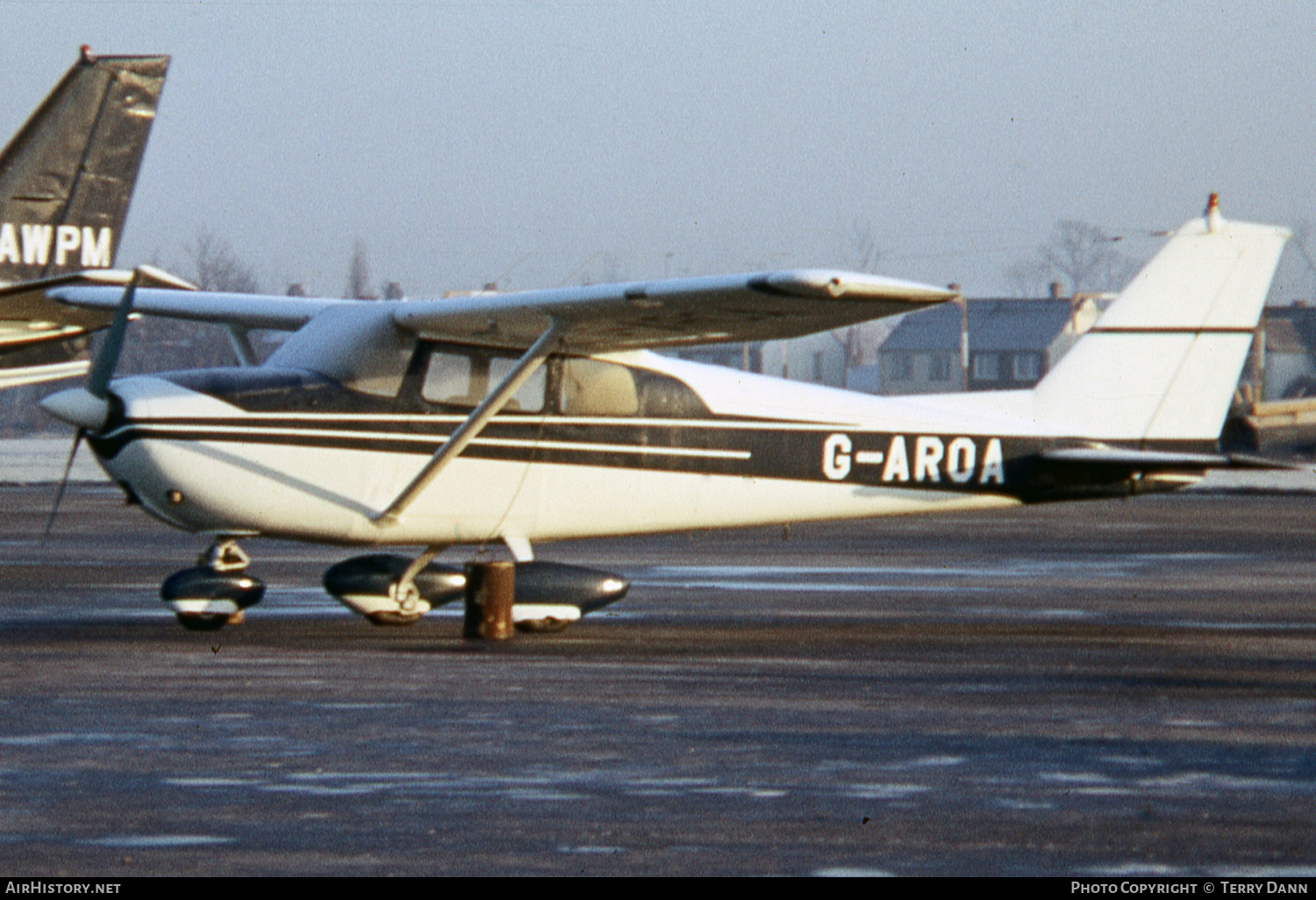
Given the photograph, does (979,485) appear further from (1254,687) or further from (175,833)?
(175,833)

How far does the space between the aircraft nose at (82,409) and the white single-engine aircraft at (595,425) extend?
0.02 metres

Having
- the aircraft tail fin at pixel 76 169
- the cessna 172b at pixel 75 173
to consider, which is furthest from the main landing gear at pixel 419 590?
the aircraft tail fin at pixel 76 169

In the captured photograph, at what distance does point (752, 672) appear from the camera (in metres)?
9.95

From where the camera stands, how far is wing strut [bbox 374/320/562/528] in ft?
37.2

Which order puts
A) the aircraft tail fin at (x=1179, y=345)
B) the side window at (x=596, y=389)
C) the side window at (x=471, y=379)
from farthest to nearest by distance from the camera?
the aircraft tail fin at (x=1179, y=345), the side window at (x=596, y=389), the side window at (x=471, y=379)

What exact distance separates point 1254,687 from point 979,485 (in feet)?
13.8

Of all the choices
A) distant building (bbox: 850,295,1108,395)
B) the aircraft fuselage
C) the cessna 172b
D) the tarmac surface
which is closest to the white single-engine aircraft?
the aircraft fuselage

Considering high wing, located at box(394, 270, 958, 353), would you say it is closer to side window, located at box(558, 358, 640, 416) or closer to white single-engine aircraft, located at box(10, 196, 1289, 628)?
white single-engine aircraft, located at box(10, 196, 1289, 628)

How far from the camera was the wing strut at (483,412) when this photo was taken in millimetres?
11352

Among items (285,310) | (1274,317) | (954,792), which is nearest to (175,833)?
(954,792)

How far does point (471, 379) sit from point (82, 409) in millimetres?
2389

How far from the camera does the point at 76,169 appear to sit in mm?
18219

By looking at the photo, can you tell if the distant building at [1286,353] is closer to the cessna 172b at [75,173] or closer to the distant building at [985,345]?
the distant building at [985,345]

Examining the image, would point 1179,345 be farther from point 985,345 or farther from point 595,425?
point 985,345
